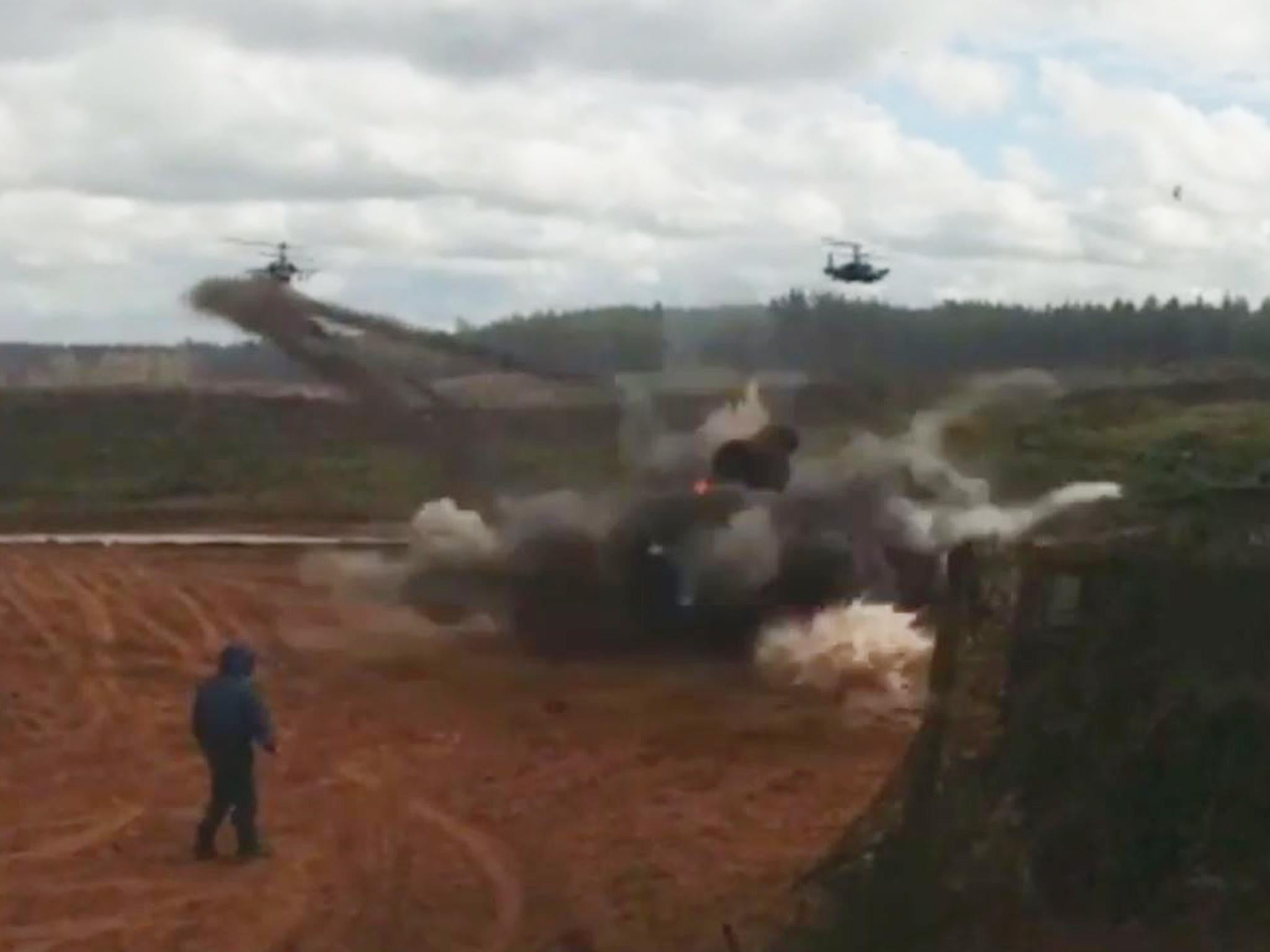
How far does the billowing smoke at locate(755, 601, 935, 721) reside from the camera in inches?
915

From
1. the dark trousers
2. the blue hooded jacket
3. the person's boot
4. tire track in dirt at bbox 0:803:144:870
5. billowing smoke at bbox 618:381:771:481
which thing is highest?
billowing smoke at bbox 618:381:771:481

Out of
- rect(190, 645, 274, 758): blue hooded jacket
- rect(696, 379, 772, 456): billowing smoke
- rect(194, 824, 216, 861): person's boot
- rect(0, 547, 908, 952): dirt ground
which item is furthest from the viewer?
rect(696, 379, 772, 456): billowing smoke

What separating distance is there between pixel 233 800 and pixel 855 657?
9551 millimetres

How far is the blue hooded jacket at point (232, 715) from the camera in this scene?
15859 millimetres

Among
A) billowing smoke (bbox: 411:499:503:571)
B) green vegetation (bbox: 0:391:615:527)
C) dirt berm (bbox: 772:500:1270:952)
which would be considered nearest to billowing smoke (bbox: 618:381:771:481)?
billowing smoke (bbox: 411:499:503:571)

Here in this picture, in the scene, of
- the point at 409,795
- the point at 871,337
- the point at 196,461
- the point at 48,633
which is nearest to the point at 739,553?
the point at 409,795

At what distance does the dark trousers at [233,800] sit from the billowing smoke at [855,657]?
7850 millimetres

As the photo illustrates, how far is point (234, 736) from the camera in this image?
15844 mm

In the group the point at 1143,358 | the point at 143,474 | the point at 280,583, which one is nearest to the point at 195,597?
the point at 280,583

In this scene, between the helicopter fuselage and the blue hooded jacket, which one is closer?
A: the blue hooded jacket

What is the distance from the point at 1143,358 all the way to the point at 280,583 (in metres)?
51.6

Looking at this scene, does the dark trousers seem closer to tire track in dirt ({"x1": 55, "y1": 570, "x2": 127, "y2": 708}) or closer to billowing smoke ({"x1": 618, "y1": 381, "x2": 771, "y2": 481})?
tire track in dirt ({"x1": 55, "y1": 570, "x2": 127, "y2": 708})

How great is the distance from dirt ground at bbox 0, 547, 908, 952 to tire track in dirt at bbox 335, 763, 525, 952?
3 cm

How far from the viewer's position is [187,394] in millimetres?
68312
